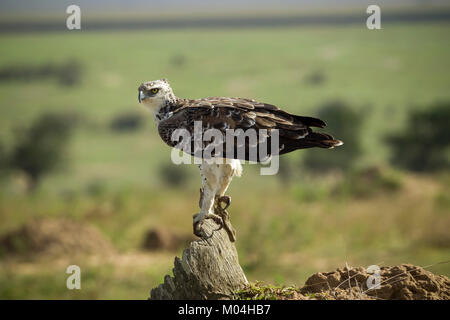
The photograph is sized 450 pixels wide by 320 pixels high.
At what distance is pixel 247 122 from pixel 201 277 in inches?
79.5

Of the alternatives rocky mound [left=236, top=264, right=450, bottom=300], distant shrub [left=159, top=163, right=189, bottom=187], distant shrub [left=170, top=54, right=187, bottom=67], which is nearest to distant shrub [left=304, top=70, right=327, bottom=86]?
distant shrub [left=170, top=54, right=187, bottom=67]

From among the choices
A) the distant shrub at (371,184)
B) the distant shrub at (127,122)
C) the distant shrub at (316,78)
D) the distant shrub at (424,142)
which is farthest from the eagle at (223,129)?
the distant shrub at (316,78)

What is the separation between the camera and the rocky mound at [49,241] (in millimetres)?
20438

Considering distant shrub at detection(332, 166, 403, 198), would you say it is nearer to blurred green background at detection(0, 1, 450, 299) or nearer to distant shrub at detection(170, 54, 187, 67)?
blurred green background at detection(0, 1, 450, 299)

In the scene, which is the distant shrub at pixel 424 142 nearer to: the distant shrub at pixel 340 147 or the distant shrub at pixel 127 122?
the distant shrub at pixel 340 147

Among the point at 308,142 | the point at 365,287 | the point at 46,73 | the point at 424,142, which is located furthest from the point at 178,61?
the point at 365,287

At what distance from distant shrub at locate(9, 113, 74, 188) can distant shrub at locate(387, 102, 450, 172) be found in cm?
2610

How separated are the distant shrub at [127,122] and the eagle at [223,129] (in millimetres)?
53955

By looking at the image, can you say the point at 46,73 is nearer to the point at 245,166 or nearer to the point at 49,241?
the point at 245,166

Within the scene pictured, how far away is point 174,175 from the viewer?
4403cm
